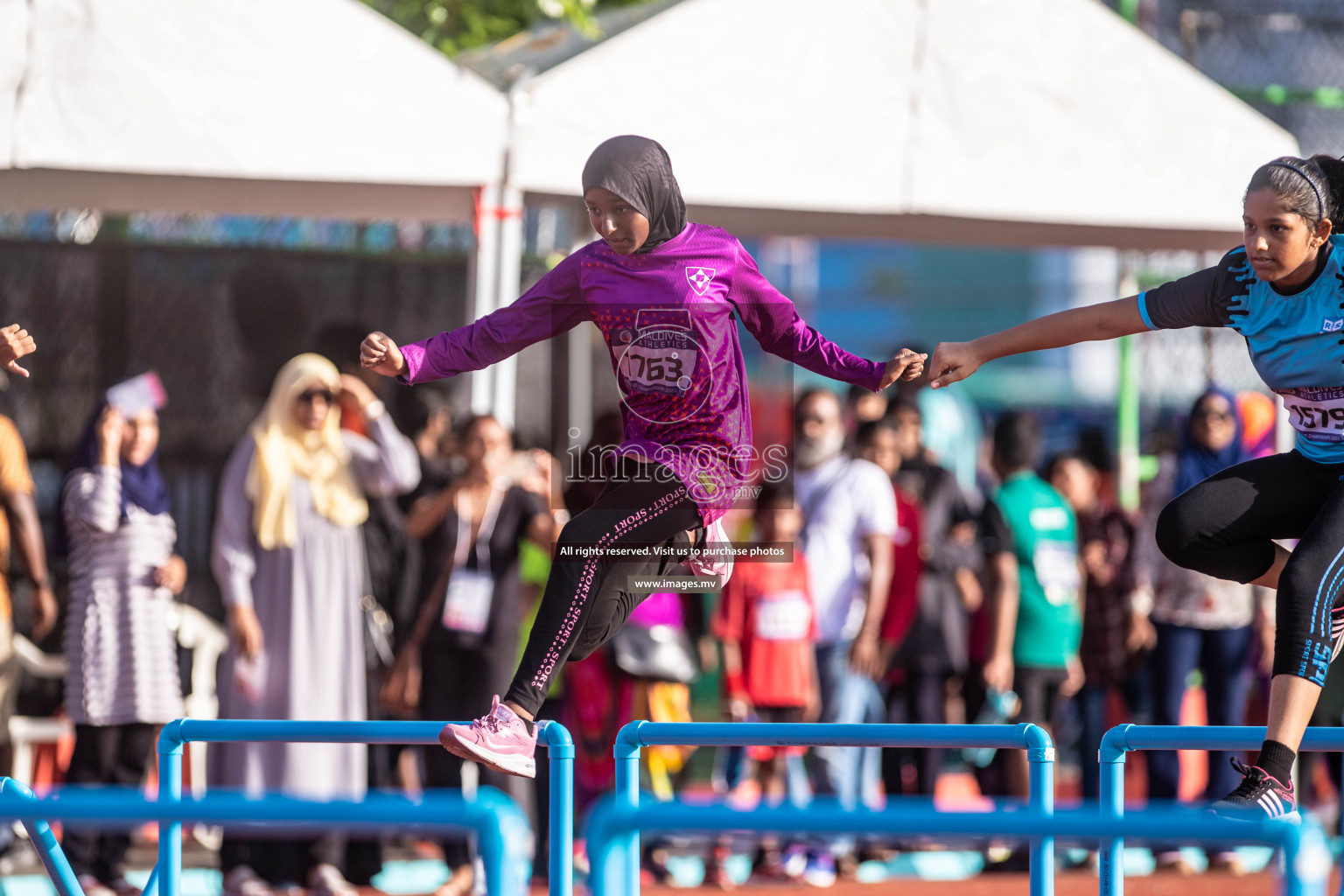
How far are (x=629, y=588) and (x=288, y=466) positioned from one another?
268cm

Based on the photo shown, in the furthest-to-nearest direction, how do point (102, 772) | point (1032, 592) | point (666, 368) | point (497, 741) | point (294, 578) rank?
point (1032, 592)
point (294, 578)
point (102, 772)
point (666, 368)
point (497, 741)

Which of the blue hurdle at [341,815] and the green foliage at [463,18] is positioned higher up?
the green foliage at [463,18]

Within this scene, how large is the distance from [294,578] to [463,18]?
173 inches

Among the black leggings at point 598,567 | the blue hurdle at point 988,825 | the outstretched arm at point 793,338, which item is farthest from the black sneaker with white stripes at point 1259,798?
the black leggings at point 598,567

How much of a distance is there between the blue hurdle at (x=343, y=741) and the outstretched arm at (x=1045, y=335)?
1.34 m

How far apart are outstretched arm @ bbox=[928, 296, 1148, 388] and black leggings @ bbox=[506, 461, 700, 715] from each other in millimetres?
779

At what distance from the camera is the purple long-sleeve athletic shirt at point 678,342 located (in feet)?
13.0

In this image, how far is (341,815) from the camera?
8.23 feet

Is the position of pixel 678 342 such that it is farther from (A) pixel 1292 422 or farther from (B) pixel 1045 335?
(A) pixel 1292 422

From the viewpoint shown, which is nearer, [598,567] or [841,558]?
[598,567]

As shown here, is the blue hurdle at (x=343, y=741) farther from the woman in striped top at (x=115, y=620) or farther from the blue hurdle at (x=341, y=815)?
the woman in striped top at (x=115, y=620)

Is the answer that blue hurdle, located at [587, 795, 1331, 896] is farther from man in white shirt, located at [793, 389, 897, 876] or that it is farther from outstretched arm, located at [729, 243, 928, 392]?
man in white shirt, located at [793, 389, 897, 876]

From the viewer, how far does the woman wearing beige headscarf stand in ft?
20.3

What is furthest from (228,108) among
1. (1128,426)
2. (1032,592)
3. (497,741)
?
(1128,426)
